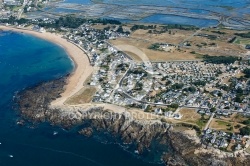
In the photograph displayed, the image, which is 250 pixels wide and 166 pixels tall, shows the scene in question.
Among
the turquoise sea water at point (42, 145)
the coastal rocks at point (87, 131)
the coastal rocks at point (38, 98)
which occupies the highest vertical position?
the coastal rocks at point (38, 98)

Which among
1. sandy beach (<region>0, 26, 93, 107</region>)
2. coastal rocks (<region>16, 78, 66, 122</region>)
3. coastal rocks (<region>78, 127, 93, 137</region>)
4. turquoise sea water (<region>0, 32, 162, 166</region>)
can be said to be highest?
sandy beach (<region>0, 26, 93, 107</region>)

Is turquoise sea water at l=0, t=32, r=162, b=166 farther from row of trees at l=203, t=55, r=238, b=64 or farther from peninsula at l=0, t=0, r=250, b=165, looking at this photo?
row of trees at l=203, t=55, r=238, b=64

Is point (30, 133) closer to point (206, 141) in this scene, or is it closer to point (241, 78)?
point (206, 141)

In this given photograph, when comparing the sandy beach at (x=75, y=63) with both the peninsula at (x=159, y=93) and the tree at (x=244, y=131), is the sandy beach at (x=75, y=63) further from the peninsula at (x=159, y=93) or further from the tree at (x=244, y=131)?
the tree at (x=244, y=131)

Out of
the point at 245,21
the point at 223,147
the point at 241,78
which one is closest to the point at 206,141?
the point at 223,147

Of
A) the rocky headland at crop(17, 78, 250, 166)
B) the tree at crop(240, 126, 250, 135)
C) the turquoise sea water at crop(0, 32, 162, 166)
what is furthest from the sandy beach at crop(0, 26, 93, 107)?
the tree at crop(240, 126, 250, 135)

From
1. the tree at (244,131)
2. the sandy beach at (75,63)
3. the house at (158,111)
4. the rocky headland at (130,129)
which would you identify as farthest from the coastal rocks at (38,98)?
the tree at (244,131)
